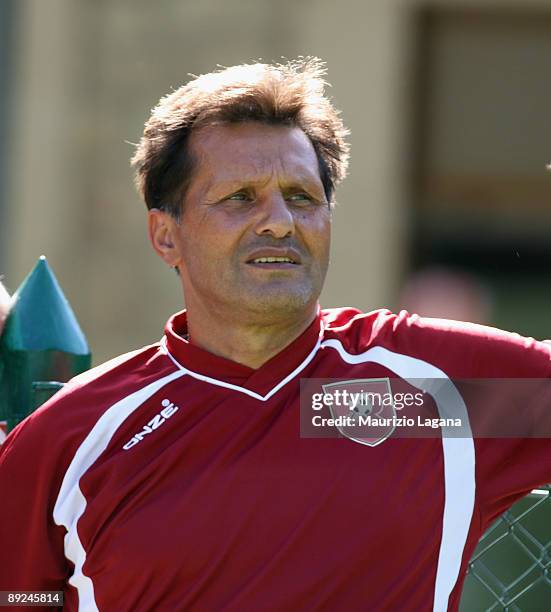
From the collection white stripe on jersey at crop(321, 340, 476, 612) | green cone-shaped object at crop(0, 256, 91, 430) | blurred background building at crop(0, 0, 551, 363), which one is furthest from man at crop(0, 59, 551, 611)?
blurred background building at crop(0, 0, 551, 363)

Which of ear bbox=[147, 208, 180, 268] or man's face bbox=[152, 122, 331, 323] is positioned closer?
man's face bbox=[152, 122, 331, 323]

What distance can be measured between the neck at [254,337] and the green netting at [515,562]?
60 cm

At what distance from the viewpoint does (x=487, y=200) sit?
8.16 meters

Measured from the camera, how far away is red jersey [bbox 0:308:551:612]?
2539mm

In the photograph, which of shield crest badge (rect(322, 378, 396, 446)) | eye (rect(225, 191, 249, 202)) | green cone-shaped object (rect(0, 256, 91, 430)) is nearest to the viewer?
shield crest badge (rect(322, 378, 396, 446))

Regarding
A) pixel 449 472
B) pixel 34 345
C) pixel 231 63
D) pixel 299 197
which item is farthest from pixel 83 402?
pixel 231 63

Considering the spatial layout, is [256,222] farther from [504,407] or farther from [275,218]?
[504,407]

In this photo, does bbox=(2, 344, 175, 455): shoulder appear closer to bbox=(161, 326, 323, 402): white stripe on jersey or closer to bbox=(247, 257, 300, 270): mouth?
bbox=(161, 326, 323, 402): white stripe on jersey

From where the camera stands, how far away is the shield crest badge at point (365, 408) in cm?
265

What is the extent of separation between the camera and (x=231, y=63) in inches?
301

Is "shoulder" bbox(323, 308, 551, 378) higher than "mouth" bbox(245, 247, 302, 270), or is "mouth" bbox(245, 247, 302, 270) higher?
"mouth" bbox(245, 247, 302, 270)

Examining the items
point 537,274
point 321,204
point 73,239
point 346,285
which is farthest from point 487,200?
point 321,204

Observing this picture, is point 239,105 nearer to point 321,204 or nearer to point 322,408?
point 321,204

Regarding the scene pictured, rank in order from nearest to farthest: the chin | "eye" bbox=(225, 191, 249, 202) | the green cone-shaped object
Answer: the chin → "eye" bbox=(225, 191, 249, 202) → the green cone-shaped object
